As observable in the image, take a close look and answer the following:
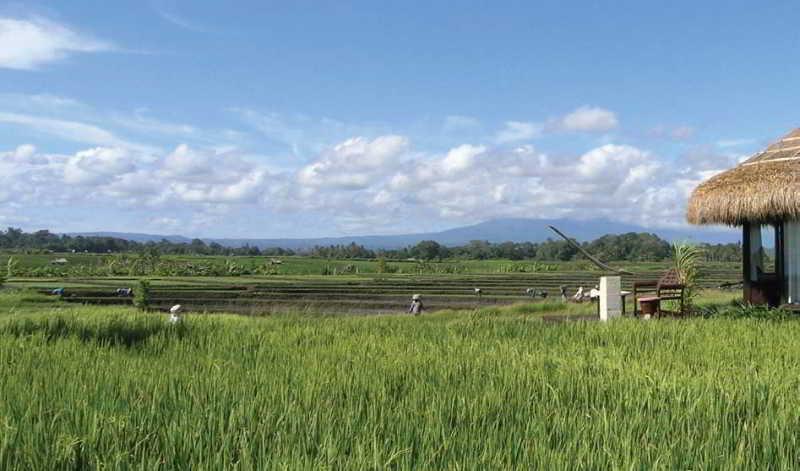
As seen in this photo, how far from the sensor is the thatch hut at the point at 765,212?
379 inches

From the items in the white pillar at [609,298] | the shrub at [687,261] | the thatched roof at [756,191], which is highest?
the thatched roof at [756,191]

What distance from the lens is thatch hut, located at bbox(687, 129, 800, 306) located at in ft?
31.6

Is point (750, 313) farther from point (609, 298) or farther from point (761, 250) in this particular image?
point (609, 298)

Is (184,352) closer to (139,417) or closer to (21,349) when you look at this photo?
(21,349)

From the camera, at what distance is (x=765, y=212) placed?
9672 millimetres

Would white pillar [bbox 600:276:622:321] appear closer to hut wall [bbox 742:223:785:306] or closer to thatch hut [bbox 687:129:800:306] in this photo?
thatch hut [bbox 687:129:800:306]

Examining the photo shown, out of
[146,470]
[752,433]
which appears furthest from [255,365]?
[752,433]

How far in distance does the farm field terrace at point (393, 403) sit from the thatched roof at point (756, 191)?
11.4ft

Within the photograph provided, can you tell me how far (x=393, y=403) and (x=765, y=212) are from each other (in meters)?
7.67

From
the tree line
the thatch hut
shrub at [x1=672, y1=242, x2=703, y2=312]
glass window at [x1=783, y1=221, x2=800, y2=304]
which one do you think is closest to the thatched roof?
the thatch hut

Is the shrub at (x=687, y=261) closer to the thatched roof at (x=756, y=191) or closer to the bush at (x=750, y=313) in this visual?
the thatched roof at (x=756, y=191)

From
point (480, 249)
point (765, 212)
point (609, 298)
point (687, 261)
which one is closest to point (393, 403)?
point (609, 298)

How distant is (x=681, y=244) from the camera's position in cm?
1284

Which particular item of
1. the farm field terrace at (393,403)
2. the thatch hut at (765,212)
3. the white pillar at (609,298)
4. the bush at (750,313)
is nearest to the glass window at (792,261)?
the thatch hut at (765,212)
